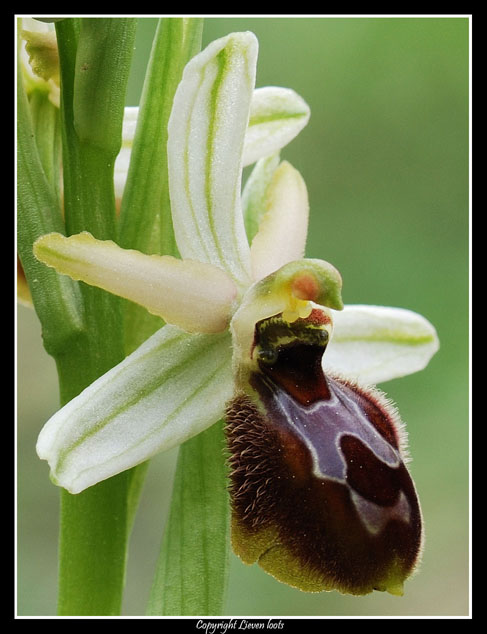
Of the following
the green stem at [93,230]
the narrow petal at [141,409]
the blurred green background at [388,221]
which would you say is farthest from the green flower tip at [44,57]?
the blurred green background at [388,221]

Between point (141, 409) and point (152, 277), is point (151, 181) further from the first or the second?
point (141, 409)

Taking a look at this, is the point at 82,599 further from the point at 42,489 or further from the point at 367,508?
the point at 42,489

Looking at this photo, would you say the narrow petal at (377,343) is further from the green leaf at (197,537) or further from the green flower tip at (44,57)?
the green flower tip at (44,57)

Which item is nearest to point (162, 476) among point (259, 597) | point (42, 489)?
point (42, 489)

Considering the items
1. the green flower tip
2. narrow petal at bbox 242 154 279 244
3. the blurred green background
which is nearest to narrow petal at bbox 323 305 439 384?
narrow petal at bbox 242 154 279 244

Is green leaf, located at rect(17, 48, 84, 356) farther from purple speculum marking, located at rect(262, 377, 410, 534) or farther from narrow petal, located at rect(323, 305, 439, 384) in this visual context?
narrow petal, located at rect(323, 305, 439, 384)

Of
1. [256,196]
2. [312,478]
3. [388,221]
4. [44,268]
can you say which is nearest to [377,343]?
[256,196]
